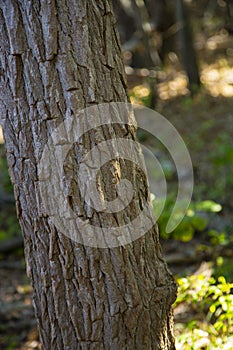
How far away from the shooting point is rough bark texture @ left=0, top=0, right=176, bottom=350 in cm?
251

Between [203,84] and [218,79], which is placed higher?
[218,79]

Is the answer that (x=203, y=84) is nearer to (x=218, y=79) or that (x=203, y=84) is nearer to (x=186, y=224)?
(x=218, y=79)

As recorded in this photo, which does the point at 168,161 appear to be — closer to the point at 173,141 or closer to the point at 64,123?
the point at 173,141

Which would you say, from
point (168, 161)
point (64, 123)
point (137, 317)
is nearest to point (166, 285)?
point (137, 317)

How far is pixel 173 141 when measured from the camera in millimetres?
9727

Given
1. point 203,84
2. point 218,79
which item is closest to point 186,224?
point 203,84

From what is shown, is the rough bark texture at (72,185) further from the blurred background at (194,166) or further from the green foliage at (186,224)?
the green foliage at (186,224)

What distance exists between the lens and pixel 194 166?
28.6 ft

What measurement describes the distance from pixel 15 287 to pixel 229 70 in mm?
8249

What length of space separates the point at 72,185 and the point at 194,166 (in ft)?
20.7

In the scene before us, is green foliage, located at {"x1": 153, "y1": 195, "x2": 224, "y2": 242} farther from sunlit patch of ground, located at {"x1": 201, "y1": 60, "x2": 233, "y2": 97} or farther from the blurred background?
sunlit patch of ground, located at {"x1": 201, "y1": 60, "x2": 233, "y2": 97}

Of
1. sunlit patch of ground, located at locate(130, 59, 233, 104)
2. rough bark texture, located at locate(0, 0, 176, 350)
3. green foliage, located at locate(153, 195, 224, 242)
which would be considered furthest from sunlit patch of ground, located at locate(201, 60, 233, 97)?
rough bark texture, located at locate(0, 0, 176, 350)

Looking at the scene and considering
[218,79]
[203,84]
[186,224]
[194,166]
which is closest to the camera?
[186,224]

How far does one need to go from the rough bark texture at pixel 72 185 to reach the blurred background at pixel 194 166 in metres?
0.59
